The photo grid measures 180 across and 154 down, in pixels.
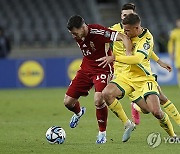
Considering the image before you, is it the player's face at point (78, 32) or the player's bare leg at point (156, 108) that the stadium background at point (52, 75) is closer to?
the player's bare leg at point (156, 108)

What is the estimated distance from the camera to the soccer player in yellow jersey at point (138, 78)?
922cm

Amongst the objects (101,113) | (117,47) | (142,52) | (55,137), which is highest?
(117,47)

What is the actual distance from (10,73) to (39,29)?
19.9 ft

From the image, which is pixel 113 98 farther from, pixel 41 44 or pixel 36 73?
pixel 41 44

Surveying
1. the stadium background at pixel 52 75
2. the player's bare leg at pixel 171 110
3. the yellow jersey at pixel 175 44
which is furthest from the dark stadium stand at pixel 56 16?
the player's bare leg at pixel 171 110

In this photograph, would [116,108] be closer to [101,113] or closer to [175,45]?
[101,113]

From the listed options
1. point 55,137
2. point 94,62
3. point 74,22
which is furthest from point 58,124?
point 74,22

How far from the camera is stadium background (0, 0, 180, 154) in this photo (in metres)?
9.65

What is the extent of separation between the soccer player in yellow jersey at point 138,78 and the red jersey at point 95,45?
481 millimetres

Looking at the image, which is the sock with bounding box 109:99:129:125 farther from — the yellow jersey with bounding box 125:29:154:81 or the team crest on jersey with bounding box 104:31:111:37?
the team crest on jersey with bounding box 104:31:111:37

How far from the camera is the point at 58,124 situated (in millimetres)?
12273

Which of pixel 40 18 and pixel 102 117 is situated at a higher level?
pixel 40 18

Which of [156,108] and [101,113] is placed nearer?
[156,108]

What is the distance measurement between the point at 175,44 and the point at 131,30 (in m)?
11.6
